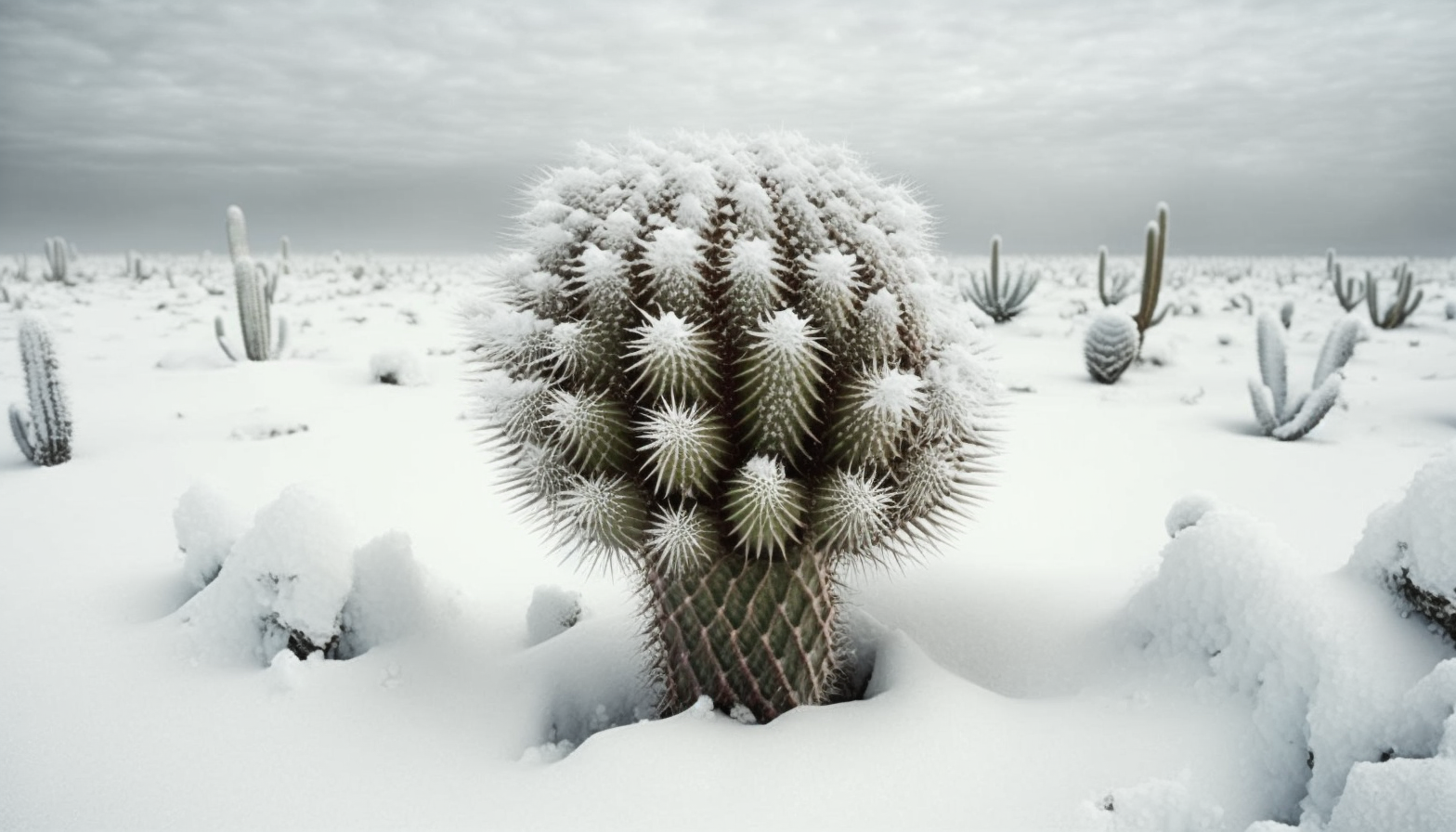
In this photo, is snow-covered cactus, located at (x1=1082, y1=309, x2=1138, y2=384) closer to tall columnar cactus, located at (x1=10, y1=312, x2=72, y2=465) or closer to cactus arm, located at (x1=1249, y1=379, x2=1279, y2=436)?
cactus arm, located at (x1=1249, y1=379, x2=1279, y2=436)

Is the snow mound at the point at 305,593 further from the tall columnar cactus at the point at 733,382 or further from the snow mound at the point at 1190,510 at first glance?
the snow mound at the point at 1190,510

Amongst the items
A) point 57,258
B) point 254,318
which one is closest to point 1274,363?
point 254,318

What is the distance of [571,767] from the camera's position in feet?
4.85

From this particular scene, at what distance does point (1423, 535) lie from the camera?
148 centimetres

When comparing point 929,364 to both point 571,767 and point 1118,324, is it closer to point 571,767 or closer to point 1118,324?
point 571,767

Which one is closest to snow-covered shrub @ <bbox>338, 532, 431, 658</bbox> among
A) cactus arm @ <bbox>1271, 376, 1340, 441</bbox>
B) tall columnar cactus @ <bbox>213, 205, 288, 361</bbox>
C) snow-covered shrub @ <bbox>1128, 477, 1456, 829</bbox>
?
snow-covered shrub @ <bbox>1128, 477, 1456, 829</bbox>

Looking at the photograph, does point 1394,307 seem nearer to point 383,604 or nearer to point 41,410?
point 383,604

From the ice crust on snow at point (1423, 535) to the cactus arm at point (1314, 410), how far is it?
3.29 meters

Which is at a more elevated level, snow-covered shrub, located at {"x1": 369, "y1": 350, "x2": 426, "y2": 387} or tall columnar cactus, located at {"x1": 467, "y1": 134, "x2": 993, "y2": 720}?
tall columnar cactus, located at {"x1": 467, "y1": 134, "x2": 993, "y2": 720}

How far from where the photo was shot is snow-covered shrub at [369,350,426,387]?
6.29m

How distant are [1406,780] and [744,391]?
1074 mm

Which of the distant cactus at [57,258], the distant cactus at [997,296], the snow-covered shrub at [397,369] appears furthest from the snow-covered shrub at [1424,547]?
the distant cactus at [57,258]

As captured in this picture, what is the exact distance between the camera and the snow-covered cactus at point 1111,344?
6.23 meters

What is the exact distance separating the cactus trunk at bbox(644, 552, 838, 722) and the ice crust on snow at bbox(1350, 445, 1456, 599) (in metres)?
1.03
